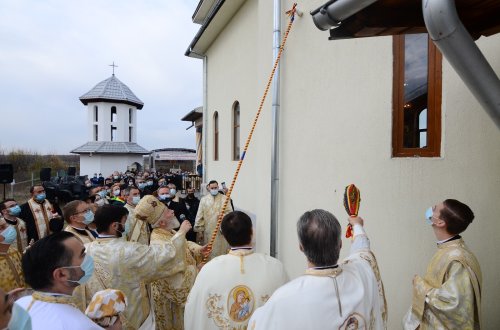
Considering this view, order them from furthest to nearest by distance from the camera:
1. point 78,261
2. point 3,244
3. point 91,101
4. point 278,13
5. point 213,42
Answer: point 91,101 → point 213,42 → point 278,13 → point 3,244 → point 78,261

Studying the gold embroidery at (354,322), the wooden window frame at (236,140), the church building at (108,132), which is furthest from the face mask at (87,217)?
the church building at (108,132)

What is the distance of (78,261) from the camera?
196cm

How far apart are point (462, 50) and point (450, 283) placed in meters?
1.57

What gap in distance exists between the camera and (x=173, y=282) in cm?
342

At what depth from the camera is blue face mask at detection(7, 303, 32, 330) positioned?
126cm

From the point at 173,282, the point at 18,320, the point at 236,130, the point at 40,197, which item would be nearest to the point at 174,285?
the point at 173,282

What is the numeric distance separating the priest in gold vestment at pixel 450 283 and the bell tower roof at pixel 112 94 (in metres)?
33.1

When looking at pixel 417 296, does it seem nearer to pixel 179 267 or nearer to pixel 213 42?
pixel 179 267

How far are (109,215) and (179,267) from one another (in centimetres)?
85

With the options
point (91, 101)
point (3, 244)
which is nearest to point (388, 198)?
point (3, 244)

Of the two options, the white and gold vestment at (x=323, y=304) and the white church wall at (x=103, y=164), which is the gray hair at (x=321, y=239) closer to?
the white and gold vestment at (x=323, y=304)

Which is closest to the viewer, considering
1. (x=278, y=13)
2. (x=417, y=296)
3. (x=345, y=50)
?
(x=417, y=296)

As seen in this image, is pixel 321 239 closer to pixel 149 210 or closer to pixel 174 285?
pixel 174 285

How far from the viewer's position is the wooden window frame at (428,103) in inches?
129
